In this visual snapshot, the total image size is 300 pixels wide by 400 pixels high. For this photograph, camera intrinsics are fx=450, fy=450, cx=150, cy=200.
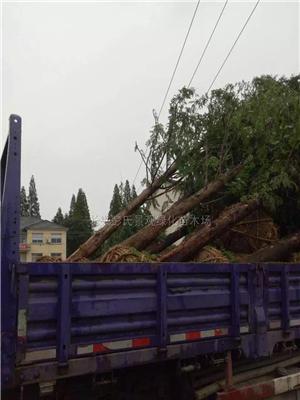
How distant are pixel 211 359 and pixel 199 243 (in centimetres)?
239

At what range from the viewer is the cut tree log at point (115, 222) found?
24.6ft

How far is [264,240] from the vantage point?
23.7ft

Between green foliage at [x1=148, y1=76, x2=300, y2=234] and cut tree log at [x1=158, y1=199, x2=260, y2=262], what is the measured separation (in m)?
0.21

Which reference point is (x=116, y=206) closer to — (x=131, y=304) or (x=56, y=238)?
(x=131, y=304)

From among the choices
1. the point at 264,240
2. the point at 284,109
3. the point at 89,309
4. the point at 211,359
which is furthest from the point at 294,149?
the point at 89,309

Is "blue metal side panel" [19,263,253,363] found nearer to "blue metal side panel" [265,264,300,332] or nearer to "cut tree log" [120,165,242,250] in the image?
"blue metal side panel" [265,264,300,332]

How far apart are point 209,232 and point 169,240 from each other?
1.51 m

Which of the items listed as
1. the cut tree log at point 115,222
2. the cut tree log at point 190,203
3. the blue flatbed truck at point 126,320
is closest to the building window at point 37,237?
the cut tree log at point 115,222

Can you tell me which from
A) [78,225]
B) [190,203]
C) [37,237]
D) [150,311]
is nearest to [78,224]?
[78,225]

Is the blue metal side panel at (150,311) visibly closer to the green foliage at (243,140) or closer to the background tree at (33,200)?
the green foliage at (243,140)

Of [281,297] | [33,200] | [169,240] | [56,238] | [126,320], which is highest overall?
[33,200]

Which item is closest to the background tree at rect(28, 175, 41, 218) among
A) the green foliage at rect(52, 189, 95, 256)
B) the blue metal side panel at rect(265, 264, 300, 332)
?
the green foliage at rect(52, 189, 95, 256)

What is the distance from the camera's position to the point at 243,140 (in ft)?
25.0

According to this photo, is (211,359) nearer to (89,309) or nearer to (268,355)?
(268,355)
